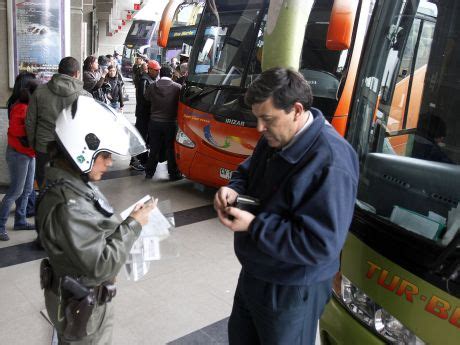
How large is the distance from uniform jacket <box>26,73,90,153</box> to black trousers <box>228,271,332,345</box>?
274cm

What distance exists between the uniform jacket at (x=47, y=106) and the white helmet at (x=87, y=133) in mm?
2401

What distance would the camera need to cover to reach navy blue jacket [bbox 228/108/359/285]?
5.04 ft

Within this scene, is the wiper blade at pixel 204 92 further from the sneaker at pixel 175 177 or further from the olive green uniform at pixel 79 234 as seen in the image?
the olive green uniform at pixel 79 234

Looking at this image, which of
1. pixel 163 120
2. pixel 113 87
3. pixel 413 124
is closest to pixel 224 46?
pixel 163 120

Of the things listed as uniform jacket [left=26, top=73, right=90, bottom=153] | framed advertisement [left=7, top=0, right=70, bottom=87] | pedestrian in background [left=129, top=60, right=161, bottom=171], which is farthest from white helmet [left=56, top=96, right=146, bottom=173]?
pedestrian in background [left=129, top=60, right=161, bottom=171]

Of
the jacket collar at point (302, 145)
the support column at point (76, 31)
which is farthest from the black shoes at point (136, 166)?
the jacket collar at point (302, 145)

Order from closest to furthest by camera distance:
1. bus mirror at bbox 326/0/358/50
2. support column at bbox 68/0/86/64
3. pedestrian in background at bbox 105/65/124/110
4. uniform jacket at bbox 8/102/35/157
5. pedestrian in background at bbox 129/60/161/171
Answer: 1. bus mirror at bbox 326/0/358/50
2. uniform jacket at bbox 8/102/35/157
3. support column at bbox 68/0/86/64
4. pedestrian in background at bbox 129/60/161/171
5. pedestrian in background at bbox 105/65/124/110

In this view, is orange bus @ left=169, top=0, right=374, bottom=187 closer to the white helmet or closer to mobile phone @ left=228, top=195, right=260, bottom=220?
mobile phone @ left=228, top=195, right=260, bottom=220

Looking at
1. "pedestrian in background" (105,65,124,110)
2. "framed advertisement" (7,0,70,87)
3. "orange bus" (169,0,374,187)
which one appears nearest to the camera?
"orange bus" (169,0,374,187)

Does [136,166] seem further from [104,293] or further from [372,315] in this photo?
[372,315]

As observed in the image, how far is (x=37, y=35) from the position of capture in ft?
18.7

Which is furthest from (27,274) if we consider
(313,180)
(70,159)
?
(313,180)

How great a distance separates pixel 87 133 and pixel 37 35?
4.78 m

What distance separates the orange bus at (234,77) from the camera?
444 centimetres
